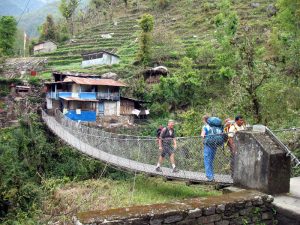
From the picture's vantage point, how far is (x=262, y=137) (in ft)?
15.2

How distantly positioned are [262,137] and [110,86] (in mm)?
20657

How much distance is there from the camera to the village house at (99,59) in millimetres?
33188

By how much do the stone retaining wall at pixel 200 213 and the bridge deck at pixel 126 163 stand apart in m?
1.36

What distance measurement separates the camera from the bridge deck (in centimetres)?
638

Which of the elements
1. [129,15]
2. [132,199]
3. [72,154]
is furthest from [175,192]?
[129,15]

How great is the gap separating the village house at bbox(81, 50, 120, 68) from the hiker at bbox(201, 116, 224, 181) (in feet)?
91.9

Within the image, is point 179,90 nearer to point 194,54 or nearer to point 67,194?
point 194,54

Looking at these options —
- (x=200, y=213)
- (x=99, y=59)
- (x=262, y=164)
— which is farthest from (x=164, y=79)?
(x=200, y=213)

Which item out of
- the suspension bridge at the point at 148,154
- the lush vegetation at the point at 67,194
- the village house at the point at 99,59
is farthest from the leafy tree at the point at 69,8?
the suspension bridge at the point at 148,154

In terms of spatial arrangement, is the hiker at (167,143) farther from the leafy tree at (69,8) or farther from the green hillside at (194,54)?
the leafy tree at (69,8)

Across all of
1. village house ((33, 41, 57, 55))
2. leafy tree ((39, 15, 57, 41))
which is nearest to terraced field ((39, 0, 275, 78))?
village house ((33, 41, 57, 55))

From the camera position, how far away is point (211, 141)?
571 cm

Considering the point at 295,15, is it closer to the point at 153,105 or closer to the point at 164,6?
the point at 153,105

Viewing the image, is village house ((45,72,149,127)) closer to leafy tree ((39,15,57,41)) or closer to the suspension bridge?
the suspension bridge
